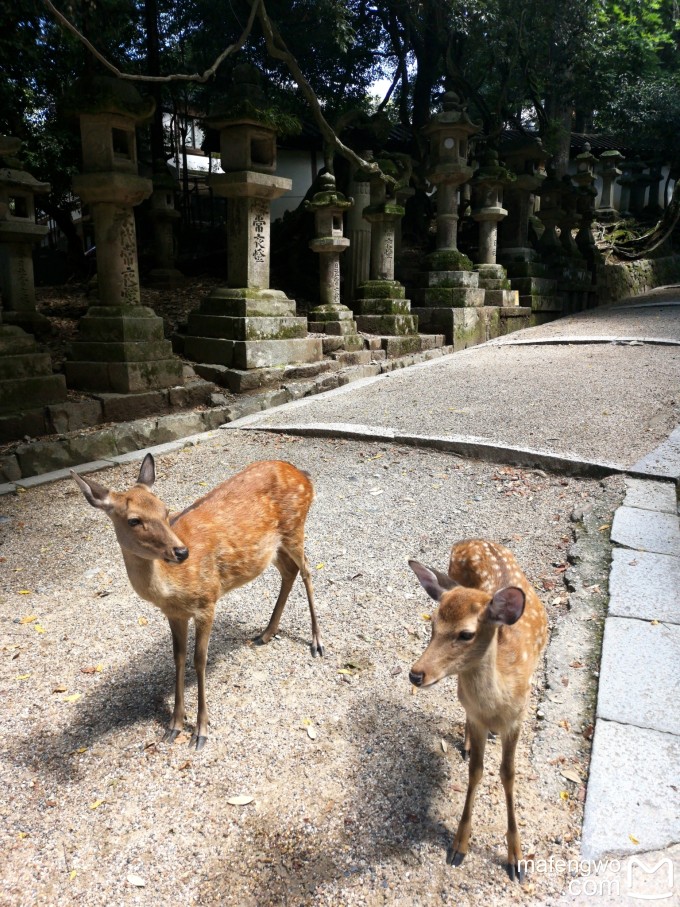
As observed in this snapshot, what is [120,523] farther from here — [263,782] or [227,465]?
[227,465]

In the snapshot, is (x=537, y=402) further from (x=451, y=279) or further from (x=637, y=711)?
(x=451, y=279)

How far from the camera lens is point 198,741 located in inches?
89.1

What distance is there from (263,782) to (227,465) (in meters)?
3.41

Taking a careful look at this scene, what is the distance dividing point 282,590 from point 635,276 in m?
18.1

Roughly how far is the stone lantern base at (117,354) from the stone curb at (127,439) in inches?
19.4

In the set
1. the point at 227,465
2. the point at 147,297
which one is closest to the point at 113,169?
the point at 227,465

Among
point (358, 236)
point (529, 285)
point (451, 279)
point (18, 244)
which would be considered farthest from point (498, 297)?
point (18, 244)

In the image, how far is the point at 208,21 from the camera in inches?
515

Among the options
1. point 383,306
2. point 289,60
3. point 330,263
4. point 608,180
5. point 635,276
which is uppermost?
point 608,180

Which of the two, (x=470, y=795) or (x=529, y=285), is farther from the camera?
(x=529, y=285)

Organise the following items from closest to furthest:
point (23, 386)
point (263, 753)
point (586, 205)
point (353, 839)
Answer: point (353, 839) → point (263, 753) → point (23, 386) → point (586, 205)

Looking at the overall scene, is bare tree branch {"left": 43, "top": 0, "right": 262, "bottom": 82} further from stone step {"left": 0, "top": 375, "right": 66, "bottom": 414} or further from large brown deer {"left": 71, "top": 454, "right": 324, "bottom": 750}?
large brown deer {"left": 71, "top": 454, "right": 324, "bottom": 750}

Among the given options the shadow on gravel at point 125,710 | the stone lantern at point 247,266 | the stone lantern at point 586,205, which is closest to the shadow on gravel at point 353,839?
the shadow on gravel at point 125,710

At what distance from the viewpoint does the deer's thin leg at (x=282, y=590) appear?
9.41 feet
